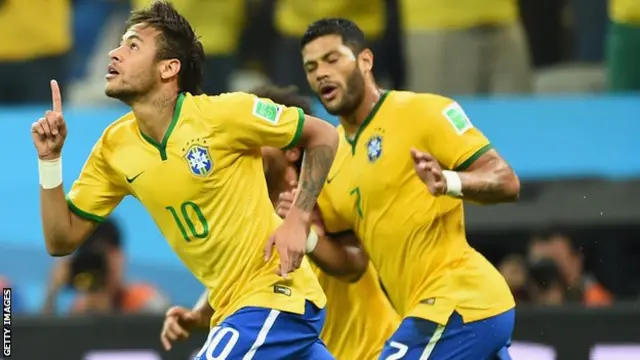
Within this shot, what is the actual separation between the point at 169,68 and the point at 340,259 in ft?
3.90

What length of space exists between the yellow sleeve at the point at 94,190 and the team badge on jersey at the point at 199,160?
0.40 meters

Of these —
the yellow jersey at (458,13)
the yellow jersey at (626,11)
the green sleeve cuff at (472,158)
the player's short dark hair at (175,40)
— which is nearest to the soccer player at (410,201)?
the green sleeve cuff at (472,158)

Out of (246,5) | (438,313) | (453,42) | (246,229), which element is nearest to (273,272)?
(246,229)

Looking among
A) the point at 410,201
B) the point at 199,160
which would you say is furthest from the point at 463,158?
the point at 199,160

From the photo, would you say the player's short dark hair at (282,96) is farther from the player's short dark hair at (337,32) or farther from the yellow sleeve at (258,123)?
the yellow sleeve at (258,123)

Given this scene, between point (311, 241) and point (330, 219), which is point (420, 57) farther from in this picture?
point (311, 241)

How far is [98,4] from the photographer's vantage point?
37.8 feet

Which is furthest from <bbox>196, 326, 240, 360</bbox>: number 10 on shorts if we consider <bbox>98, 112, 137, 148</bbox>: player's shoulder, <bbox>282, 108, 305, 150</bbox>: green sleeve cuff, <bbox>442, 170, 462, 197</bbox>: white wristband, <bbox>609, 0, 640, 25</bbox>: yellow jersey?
<bbox>609, 0, 640, 25</bbox>: yellow jersey

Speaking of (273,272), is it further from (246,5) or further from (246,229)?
(246,5)

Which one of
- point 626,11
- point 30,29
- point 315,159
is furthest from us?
point 30,29

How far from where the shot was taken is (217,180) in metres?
6.16

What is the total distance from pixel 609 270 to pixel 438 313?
3.58 m

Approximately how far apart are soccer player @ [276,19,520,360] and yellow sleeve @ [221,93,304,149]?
309 mm

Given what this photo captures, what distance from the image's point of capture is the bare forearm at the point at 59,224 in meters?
6.36
